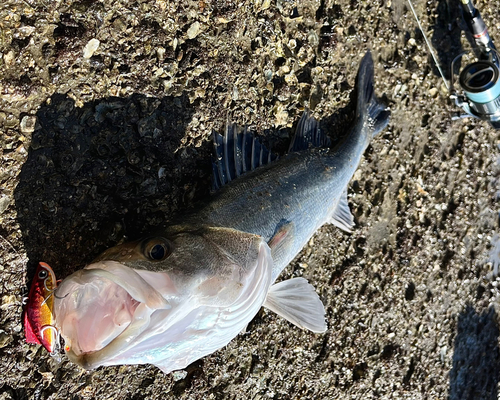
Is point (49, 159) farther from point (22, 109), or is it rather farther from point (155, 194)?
point (155, 194)

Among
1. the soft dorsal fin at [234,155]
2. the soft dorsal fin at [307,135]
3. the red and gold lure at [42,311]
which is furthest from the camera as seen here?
the soft dorsal fin at [307,135]

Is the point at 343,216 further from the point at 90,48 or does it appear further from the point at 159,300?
the point at 90,48

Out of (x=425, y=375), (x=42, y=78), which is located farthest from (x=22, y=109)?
(x=425, y=375)

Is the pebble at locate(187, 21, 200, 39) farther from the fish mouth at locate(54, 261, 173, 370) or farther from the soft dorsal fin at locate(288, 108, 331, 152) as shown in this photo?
the fish mouth at locate(54, 261, 173, 370)

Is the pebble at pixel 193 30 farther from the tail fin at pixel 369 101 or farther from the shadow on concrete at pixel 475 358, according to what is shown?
the shadow on concrete at pixel 475 358

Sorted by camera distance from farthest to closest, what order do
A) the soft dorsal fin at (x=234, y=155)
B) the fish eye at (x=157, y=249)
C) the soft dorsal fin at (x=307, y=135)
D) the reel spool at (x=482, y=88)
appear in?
the reel spool at (x=482, y=88), the soft dorsal fin at (x=307, y=135), the soft dorsal fin at (x=234, y=155), the fish eye at (x=157, y=249)

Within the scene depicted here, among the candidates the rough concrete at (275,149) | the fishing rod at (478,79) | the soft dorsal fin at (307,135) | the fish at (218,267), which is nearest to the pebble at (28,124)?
the rough concrete at (275,149)
